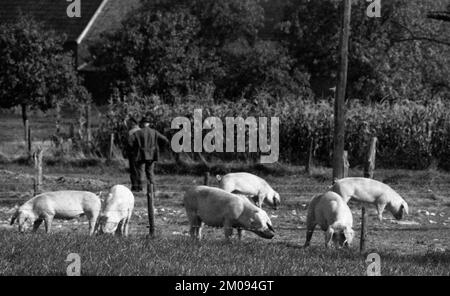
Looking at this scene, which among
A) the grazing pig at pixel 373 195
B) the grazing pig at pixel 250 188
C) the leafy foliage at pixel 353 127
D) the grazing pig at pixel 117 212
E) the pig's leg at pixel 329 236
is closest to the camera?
the pig's leg at pixel 329 236

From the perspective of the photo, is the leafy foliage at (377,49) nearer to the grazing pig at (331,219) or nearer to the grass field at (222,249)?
the grass field at (222,249)

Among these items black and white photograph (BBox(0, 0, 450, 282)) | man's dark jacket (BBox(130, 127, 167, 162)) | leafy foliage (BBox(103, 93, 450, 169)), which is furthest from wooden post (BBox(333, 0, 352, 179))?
leafy foliage (BBox(103, 93, 450, 169))

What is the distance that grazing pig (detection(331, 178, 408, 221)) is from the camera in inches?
771

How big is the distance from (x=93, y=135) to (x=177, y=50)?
822cm

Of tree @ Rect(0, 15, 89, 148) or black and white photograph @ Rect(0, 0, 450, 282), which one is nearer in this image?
black and white photograph @ Rect(0, 0, 450, 282)

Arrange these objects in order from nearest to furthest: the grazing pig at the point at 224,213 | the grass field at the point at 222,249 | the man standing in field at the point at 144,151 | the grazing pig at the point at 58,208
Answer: the grass field at the point at 222,249 < the grazing pig at the point at 224,213 < the grazing pig at the point at 58,208 < the man standing in field at the point at 144,151

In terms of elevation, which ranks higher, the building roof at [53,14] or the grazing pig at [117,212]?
the building roof at [53,14]

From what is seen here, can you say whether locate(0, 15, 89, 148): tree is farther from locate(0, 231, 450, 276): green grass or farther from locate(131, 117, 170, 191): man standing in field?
locate(0, 231, 450, 276): green grass

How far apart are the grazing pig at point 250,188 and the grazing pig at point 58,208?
4.30 meters

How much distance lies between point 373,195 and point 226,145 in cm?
1289

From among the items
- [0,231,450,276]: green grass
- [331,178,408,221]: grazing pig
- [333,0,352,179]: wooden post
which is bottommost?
[331,178,408,221]: grazing pig

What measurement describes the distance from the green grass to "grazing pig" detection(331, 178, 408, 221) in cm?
557

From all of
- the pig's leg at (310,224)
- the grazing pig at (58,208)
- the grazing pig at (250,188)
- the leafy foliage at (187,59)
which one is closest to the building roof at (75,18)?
the leafy foliage at (187,59)

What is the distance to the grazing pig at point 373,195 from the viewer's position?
771 inches
